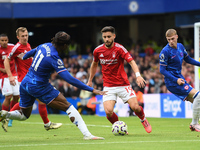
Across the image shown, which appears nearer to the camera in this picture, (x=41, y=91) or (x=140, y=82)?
(x=41, y=91)

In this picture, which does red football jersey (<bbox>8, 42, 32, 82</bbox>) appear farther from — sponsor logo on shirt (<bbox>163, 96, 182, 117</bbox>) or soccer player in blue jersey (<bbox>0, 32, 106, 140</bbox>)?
sponsor logo on shirt (<bbox>163, 96, 182, 117</bbox>)

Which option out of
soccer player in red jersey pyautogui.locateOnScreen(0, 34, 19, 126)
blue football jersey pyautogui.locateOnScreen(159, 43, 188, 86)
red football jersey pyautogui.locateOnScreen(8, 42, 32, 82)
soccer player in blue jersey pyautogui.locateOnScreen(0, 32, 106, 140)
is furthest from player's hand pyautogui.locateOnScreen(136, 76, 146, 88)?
soccer player in red jersey pyautogui.locateOnScreen(0, 34, 19, 126)

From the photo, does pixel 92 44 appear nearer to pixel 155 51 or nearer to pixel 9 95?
pixel 155 51

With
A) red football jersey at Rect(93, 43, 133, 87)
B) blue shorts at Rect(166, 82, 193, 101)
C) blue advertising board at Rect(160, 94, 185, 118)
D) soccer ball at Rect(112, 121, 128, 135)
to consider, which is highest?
red football jersey at Rect(93, 43, 133, 87)

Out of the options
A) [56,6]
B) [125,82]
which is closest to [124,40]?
[56,6]

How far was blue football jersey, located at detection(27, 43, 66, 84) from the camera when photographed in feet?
27.1

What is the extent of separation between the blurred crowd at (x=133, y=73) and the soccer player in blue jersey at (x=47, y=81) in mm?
11963

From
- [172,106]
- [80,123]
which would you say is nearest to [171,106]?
[172,106]

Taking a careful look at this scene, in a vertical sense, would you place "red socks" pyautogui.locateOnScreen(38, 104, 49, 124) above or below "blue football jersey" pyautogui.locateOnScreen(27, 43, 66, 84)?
below

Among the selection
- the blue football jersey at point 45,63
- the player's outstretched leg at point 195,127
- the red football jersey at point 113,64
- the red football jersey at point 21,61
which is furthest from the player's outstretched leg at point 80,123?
the red football jersey at point 21,61

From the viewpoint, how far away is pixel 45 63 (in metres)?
8.41

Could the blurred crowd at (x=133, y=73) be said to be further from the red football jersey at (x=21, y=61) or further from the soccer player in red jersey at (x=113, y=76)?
the soccer player in red jersey at (x=113, y=76)

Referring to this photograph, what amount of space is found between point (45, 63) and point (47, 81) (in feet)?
1.48

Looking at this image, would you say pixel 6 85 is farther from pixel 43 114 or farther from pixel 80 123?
pixel 80 123
